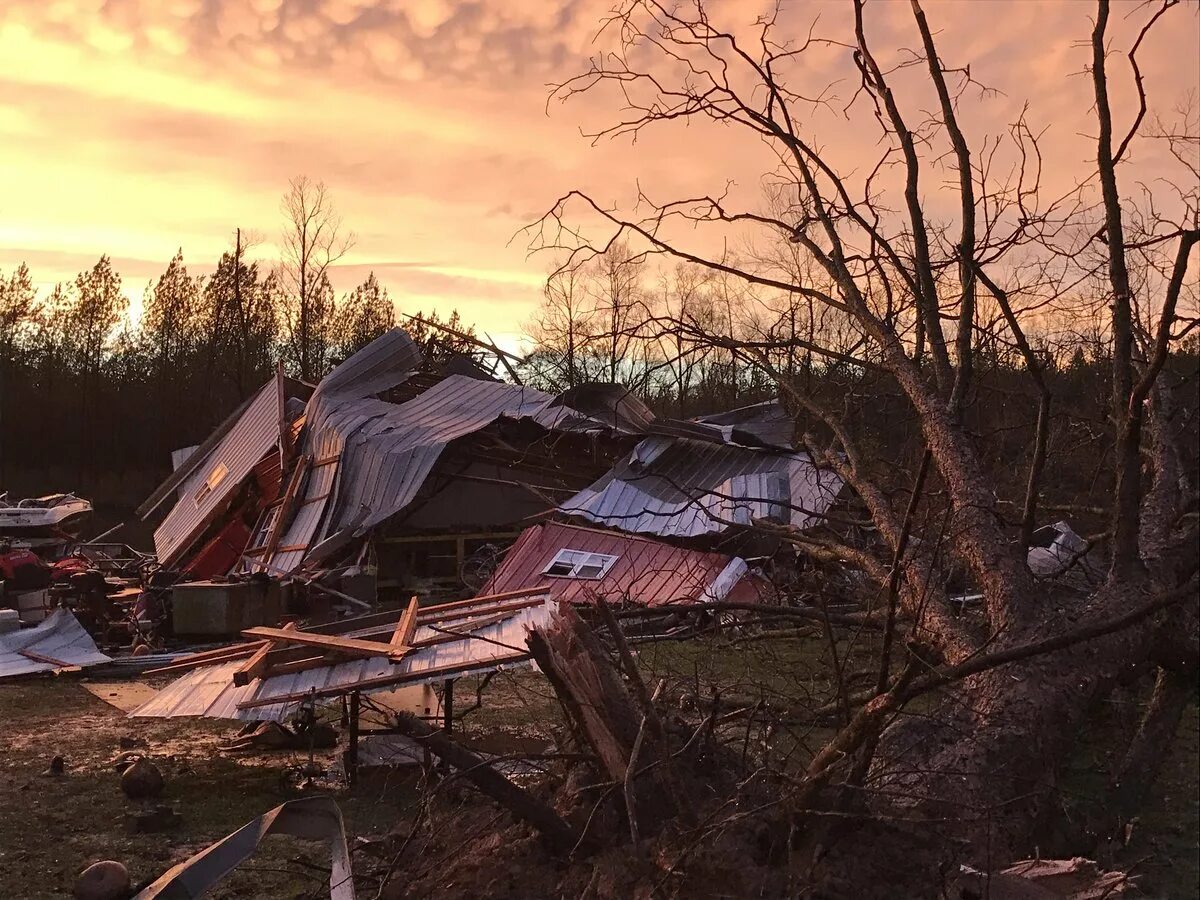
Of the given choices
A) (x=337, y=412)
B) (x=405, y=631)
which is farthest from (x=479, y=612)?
(x=337, y=412)

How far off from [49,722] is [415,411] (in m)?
12.2

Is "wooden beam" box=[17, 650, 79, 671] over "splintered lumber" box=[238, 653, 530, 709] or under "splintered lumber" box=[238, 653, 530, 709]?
under

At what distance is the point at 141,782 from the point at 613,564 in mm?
9454

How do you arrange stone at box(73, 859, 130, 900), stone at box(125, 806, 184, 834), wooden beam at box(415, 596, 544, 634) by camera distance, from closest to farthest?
stone at box(73, 859, 130, 900), stone at box(125, 806, 184, 834), wooden beam at box(415, 596, 544, 634)

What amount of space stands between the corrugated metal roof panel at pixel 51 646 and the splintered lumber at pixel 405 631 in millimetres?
6527

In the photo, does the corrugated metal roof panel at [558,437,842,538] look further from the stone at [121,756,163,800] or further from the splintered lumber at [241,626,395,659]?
the stone at [121,756,163,800]

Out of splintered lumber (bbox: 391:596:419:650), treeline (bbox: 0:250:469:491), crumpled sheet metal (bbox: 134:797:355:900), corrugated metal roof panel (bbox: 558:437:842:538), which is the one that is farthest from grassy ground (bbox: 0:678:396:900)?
treeline (bbox: 0:250:469:491)

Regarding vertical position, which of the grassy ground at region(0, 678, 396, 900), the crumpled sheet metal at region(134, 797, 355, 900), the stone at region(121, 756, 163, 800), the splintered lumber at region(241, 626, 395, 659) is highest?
the splintered lumber at region(241, 626, 395, 659)

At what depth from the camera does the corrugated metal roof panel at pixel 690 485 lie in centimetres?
1692

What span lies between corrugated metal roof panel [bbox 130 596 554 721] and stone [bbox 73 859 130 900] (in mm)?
1409

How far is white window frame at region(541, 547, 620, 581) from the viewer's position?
16.7 m

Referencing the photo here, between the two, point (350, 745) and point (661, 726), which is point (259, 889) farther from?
point (661, 726)

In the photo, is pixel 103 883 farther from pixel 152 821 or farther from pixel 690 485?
pixel 690 485

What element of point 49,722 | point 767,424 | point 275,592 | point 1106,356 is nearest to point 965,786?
point 1106,356
